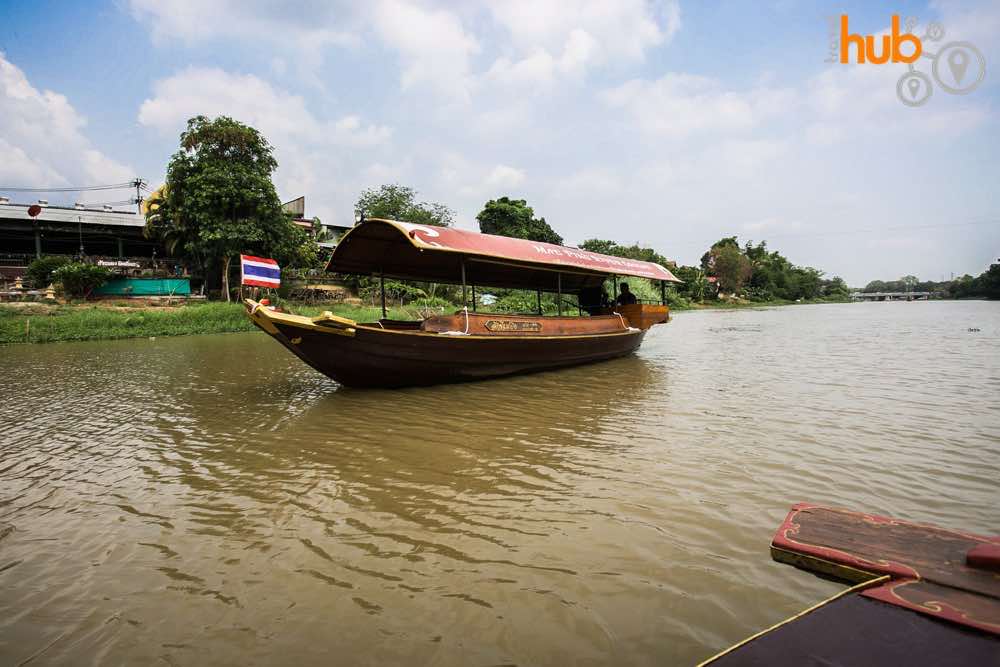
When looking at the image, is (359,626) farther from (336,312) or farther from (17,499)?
(336,312)

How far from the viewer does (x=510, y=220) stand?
40219 millimetres

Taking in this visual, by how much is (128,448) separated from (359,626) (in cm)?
405

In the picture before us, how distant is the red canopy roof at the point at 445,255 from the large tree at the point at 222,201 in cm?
1593

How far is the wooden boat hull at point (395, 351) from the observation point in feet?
20.5

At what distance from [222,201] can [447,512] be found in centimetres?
2353

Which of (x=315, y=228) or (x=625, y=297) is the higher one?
(x=315, y=228)

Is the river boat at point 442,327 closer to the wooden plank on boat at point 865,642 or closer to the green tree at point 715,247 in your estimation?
the wooden plank on boat at point 865,642

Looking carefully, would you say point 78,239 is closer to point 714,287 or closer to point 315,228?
point 315,228

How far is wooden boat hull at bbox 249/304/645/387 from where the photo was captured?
626 cm

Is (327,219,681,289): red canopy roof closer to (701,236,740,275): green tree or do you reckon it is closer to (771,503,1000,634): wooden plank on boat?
(771,503,1000,634): wooden plank on boat

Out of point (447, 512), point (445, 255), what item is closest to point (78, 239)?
point (445, 255)

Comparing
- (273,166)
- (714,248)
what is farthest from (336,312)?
(714,248)

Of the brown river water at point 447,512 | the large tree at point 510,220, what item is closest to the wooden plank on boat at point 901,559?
the brown river water at point 447,512

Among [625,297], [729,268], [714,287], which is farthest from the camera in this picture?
[729,268]
